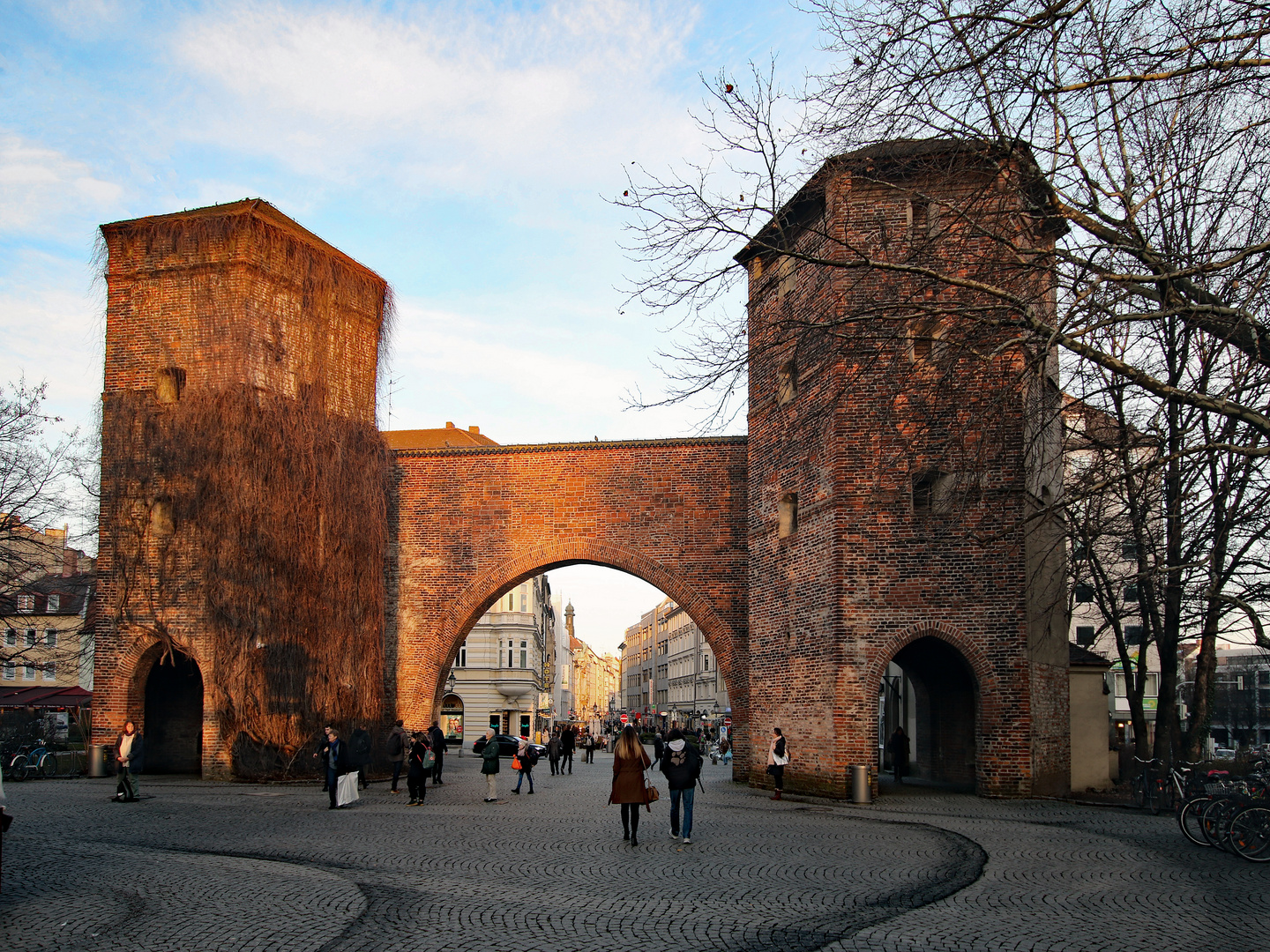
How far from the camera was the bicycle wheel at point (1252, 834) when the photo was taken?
11336 millimetres

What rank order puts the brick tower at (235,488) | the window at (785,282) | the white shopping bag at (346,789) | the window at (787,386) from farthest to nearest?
the window at (787,386)
the window at (785,282)
the brick tower at (235,488)
the white shopping bag at (346,789)

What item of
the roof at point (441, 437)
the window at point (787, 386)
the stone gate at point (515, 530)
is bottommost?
the stone gate at point (515, 530)

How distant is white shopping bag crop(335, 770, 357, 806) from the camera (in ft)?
54.0

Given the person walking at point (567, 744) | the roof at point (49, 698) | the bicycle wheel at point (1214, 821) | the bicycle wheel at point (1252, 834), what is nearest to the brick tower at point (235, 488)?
the roof at point (49, 698)

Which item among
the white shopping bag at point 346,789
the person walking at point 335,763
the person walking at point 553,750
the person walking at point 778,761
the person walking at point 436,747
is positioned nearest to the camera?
the person walking at point 335,763

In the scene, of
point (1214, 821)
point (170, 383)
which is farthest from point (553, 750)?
point (1214, 821)

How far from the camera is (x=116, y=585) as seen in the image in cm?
2202

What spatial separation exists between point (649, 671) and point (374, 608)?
92.0 meters

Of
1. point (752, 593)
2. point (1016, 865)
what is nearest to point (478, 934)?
point (1016, 865)

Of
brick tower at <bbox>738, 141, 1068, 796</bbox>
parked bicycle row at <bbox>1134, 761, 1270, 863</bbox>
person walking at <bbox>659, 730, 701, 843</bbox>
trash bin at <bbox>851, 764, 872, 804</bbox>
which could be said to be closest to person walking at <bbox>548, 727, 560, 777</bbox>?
brick tower at <bbox>738, 141, 1068, 796</bbox>

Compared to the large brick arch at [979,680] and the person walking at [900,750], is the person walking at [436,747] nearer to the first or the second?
the large brick arch at [979,680]

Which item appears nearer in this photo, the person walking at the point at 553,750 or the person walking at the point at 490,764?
the person walking at the point at 490,764

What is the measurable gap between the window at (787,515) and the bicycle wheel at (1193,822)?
929cm

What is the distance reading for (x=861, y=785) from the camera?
58.4 ft
